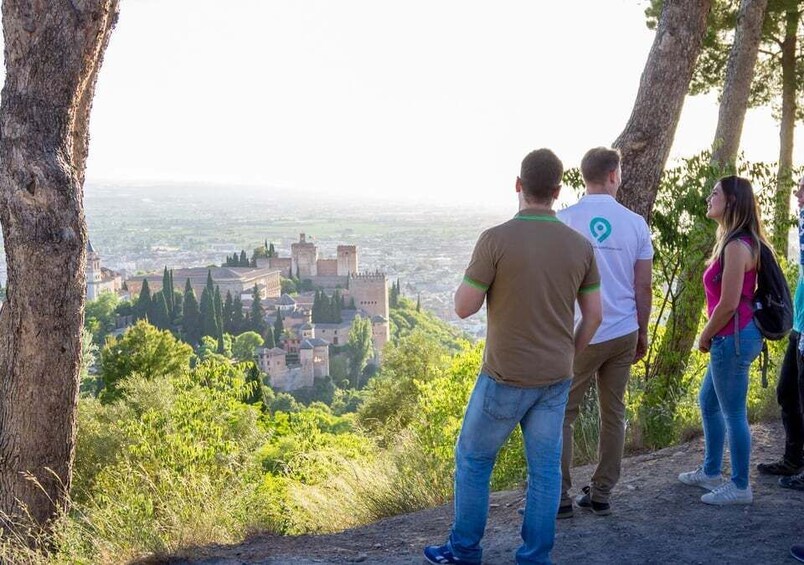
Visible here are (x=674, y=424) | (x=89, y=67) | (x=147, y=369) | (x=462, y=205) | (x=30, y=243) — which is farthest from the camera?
(x=462, y=205)

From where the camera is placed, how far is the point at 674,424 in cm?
510

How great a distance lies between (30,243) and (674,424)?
3.84 metres

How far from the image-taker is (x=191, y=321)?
198 ft

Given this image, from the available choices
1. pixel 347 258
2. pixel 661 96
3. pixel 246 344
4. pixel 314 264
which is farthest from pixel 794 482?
pixel 314 264

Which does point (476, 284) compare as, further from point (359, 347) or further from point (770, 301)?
point (359, 347)

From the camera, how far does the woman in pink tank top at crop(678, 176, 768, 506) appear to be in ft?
10.3

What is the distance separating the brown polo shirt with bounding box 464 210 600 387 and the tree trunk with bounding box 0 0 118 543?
8.56 ft

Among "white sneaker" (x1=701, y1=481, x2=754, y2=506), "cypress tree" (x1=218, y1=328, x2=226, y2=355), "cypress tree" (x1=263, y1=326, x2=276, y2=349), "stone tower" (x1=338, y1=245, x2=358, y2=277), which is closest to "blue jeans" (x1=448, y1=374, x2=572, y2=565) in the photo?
"white sneaker" (x1=701, y1=481, x2=754, y2=506)

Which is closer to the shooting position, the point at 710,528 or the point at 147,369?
the point at 710,528

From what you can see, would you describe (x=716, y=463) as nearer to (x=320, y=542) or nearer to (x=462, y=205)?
(x=320, y=542)

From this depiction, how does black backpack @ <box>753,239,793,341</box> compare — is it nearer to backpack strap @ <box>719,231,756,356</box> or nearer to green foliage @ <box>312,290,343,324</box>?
backpack strap @ <box>719,231,756,356</box>

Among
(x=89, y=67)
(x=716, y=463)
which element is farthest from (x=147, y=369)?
(x=716, y=463)

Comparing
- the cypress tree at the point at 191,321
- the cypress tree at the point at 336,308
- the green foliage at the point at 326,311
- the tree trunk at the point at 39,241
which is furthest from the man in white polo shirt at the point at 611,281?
the cypress tree at the point at 336,308

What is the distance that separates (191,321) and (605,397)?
59465 mm
